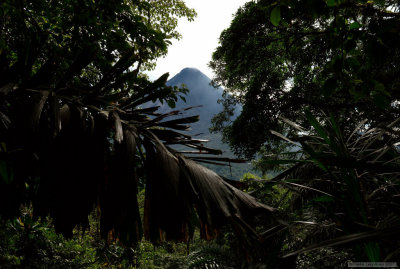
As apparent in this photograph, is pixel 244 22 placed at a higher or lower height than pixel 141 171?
higher

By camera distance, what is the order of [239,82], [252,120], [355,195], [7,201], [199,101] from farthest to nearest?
[199,101]
[239,82]
[252,120]
[355,195]
[7,201]

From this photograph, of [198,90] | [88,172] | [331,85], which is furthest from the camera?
[198,90]

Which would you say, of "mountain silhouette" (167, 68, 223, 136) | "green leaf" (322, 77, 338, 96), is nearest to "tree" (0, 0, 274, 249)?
"green leaf" (322, 77, 338, 96)

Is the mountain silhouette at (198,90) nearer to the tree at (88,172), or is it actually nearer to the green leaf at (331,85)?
the green leaf at (331,85)

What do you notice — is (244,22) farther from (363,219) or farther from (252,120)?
(363,219)

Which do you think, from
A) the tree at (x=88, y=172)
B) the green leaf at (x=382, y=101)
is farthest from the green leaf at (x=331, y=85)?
the tree at (x=88, y=172)

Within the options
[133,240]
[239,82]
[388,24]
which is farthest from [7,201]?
[239,82]

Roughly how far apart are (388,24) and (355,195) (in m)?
Result: 0.64

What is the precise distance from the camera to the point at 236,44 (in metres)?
6.86

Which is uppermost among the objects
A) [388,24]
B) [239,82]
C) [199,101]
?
[199,101]

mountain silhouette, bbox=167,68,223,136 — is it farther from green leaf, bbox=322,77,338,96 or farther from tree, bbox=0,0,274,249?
tree, bbox=0,0,274,249

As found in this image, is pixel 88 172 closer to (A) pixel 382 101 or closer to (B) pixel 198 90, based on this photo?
(A) pixel 382 101

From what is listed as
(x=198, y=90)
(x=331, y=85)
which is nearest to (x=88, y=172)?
(x=331, y=85)

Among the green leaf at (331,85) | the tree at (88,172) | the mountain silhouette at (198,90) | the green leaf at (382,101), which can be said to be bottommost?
the tree at (88,172)
